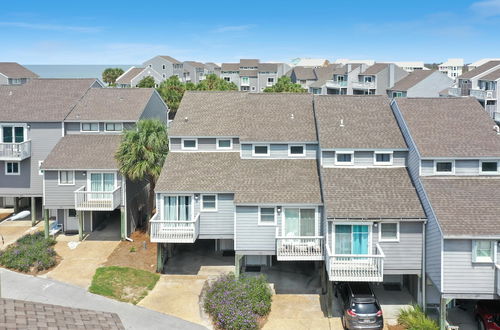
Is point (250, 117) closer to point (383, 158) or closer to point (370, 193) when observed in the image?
point (383, 158)

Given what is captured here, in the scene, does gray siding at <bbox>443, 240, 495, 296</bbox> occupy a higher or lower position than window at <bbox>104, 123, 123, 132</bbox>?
lower

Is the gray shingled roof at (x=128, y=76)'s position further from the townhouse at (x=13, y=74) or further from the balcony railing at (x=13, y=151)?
the balcony railing at (x=13, y=151)

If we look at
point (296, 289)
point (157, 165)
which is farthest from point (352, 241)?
point (157, 165)

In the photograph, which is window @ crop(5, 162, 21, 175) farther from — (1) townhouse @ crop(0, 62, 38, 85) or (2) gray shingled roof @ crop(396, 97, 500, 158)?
(1) townhouse @ crop(0, 62, 38, 85)

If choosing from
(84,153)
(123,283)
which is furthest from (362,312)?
(84,153)

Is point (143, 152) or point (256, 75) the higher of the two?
point (256, 75)

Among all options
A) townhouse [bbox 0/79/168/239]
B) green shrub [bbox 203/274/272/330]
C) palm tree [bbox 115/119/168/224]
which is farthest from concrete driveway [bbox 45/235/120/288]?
green shrub [bbox 203/274/272/330]
